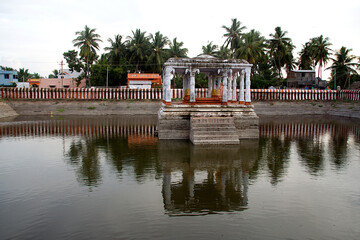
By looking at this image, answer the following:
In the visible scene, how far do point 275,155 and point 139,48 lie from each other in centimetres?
3782

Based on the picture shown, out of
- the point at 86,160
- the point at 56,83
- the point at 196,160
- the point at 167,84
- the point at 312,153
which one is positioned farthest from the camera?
the point at 56,83

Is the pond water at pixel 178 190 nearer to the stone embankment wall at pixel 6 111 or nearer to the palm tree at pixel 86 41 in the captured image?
the stone embankment wall at pixel 6 111

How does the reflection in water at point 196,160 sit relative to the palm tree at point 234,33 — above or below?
below

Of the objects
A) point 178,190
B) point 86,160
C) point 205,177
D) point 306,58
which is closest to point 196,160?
point 205,177

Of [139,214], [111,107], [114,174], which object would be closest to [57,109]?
[111,107]

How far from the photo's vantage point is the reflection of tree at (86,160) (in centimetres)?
1145

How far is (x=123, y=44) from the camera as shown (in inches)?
2050

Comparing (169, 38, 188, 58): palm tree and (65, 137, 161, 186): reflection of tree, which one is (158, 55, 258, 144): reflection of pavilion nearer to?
(65, 137, 161, 186): reflection of tree

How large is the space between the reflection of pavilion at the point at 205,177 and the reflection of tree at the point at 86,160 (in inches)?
102

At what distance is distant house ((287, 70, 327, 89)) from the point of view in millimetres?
44812

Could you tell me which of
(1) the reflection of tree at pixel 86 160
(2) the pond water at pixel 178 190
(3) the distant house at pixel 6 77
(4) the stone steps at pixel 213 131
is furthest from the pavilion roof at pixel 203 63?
(3) the distant house at pixel 6 77

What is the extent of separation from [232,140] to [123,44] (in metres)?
39.5

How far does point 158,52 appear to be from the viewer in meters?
49.5

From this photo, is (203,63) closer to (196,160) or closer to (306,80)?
(196,160)
